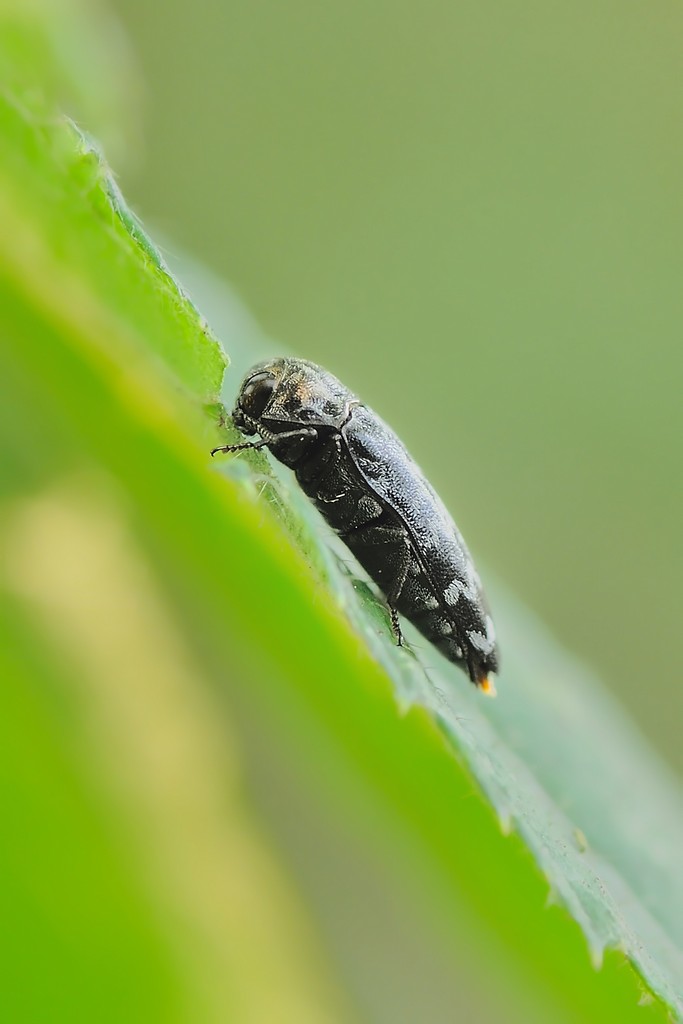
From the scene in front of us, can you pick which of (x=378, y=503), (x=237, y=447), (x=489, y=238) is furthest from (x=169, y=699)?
(x=489, y=238)

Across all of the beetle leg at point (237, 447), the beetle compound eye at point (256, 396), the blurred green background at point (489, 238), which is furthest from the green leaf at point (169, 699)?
the blurred green background at point (489, 238)

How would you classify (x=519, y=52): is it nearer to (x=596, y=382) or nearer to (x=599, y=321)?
(x=599, y=321)

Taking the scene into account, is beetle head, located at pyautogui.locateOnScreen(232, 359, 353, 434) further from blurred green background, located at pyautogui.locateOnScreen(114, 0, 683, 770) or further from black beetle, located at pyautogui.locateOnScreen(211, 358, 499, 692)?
blurred green background, located at pyautogui.locateOnScreen(114, 0, 683, 770)

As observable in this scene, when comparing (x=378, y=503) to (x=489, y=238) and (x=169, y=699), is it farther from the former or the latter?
(x=489, y=238)

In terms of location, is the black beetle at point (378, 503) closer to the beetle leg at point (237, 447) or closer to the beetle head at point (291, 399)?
the beetle head at point (291, 399)

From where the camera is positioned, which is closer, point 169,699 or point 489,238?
point 169,699

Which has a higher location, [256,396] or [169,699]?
[256,396]
